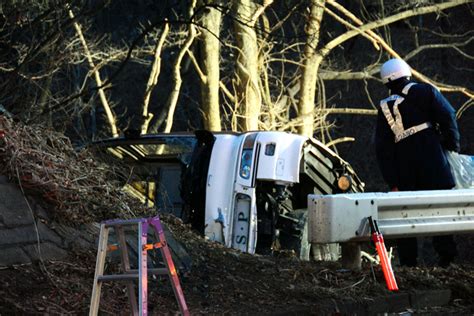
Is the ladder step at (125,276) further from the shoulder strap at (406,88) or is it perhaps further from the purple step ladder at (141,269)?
the shoulder strap at (406,88)

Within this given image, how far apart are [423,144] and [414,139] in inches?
3.7

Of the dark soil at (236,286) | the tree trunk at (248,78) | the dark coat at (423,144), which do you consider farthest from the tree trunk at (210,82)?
the dark soil at (236,286)

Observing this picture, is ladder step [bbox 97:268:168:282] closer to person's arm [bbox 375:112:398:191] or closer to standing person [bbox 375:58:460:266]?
standing person [bbox 375:58:460:266]

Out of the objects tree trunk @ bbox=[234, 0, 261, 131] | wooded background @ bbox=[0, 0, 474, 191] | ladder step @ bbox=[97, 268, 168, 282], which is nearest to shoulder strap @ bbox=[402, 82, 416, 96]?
wooded background @ bbox=[0, 0, 474, 191]

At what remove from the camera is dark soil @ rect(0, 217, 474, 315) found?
21.1 ft

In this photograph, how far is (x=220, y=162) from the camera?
33.0ft

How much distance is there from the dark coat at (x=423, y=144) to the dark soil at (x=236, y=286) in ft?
3.06

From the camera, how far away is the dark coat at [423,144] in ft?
30.5

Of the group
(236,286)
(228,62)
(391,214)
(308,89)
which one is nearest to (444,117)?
(391,214)

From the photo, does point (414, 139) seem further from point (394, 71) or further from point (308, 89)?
point (308, 89)

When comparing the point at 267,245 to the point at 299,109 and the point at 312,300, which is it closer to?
the point at 312,300

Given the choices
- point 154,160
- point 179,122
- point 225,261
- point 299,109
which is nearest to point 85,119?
point 179,122

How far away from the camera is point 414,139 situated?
9.43 m

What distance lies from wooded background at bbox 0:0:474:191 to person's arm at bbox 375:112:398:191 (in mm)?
2598
